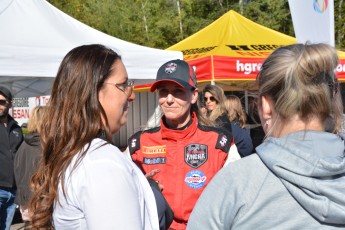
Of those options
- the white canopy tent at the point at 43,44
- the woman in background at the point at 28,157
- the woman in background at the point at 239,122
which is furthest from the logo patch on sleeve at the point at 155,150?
the white canopy tent at the point at 43,44

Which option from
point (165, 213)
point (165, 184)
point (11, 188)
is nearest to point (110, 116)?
point (165, 213)

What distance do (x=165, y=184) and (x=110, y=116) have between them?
905 millimetres

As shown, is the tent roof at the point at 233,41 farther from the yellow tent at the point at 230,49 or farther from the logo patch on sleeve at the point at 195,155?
the logo patch on sleeve at the point at 195,155

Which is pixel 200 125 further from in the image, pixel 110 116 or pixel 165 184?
pixel 110 116

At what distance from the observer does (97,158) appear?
4.06ft

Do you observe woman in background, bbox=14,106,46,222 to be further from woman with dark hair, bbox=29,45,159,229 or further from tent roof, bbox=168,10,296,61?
tent roof, bbox=168,10,296,61

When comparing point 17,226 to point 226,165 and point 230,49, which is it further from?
point 226,165

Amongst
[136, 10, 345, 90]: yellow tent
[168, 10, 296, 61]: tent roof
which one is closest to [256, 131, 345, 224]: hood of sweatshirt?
[136, 10, 345, 90]: yellow tent

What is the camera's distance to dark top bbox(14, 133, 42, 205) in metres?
4.01

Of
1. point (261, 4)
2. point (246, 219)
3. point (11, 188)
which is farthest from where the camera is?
point (261, 4)

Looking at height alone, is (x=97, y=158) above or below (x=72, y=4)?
below

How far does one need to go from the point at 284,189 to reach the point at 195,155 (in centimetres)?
110

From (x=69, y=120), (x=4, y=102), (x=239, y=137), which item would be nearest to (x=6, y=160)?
(x=4, y=102)

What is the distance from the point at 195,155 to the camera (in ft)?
7.40
